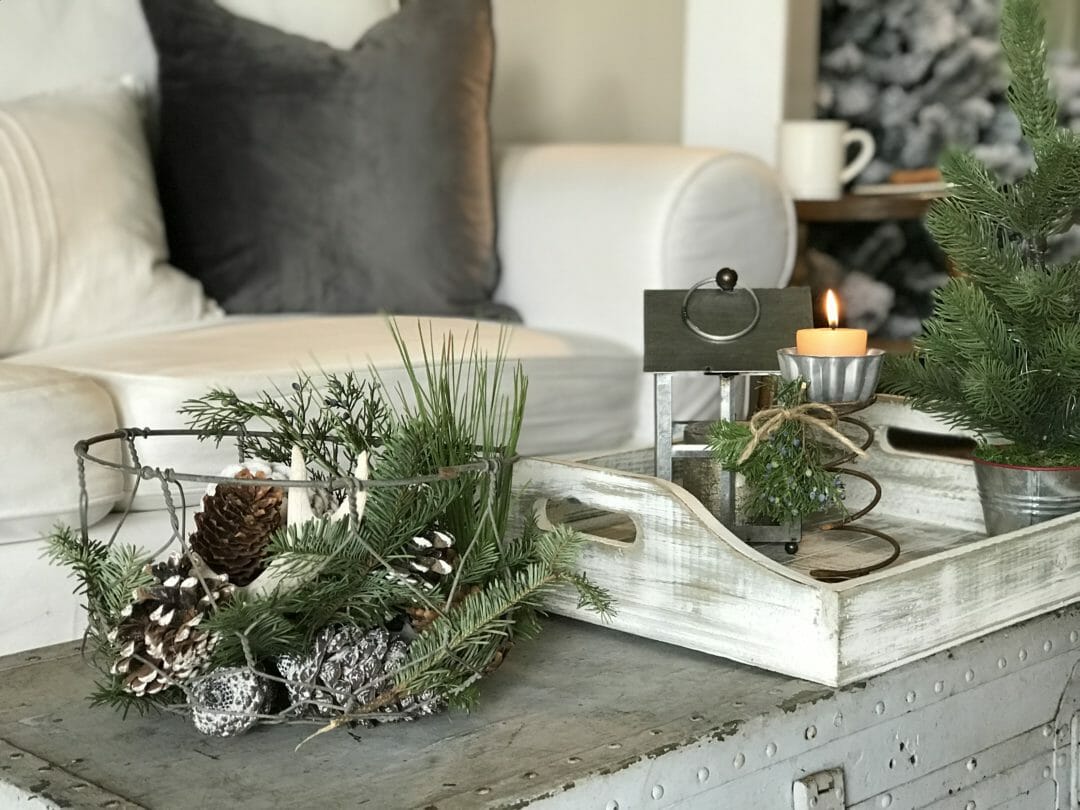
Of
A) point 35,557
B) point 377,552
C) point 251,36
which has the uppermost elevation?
point 251,36

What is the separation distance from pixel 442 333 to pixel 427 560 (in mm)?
730

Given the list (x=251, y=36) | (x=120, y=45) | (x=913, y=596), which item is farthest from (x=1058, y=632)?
(x=120, y=45)

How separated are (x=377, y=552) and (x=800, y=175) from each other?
5.78 ft

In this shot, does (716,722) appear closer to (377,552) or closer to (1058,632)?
(377,552)

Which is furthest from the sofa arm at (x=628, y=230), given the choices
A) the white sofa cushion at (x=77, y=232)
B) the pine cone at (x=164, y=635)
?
the pine cone at (x=164, y=635)

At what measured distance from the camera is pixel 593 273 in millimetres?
1784

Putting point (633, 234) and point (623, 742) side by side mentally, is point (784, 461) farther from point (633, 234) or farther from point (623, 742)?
point (633, 234)

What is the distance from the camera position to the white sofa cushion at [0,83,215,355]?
1.58 metres

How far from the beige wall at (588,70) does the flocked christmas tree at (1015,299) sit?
4.88 feet

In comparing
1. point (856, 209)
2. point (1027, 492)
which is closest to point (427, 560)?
point (1027, 492)

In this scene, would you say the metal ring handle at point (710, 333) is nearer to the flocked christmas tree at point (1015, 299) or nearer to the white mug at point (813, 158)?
A: the flocked christmas tree at point (1015, 299)

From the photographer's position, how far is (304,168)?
1795 millimetres

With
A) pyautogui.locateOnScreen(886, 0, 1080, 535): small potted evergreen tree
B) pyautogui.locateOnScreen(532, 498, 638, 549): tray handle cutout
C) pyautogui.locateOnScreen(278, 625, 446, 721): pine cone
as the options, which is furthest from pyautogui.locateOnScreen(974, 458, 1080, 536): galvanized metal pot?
pyautogui.locateOnScreen(278, 625, 446, 721): pine cone

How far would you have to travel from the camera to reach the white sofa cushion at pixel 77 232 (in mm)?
1575
